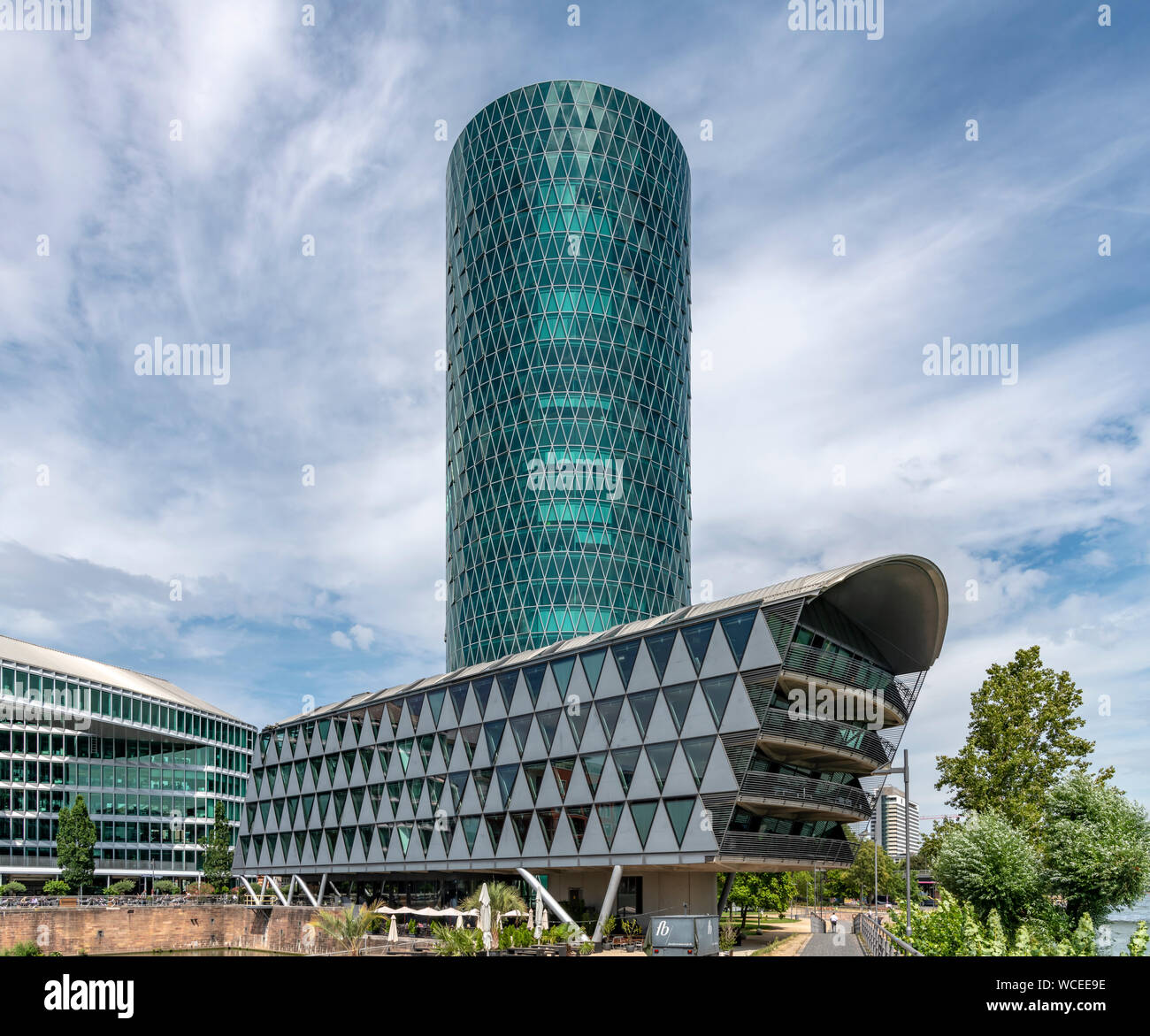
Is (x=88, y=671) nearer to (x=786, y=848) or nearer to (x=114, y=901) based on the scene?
(x=114, y=901)

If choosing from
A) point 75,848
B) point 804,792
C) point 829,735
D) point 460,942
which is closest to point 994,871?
point 804,792

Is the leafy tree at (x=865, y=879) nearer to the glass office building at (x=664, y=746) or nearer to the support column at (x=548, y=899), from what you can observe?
the glass office building at (x=664, y=746)

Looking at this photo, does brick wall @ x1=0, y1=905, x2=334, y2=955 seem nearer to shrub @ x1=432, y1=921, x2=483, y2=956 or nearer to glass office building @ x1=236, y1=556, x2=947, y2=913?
glass office building @ x1=236, y1=556, x2=947, y2=913

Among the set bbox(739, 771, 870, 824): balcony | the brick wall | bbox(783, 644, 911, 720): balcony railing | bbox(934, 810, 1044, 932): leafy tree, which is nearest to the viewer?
bbox(934, 810, 1044, 932): leafy tree

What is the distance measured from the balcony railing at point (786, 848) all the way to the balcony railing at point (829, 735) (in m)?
5.15

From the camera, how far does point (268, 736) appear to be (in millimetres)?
90312

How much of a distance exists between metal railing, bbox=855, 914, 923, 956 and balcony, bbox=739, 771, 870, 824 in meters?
6.08

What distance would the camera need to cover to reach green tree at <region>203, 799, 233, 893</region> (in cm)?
10831

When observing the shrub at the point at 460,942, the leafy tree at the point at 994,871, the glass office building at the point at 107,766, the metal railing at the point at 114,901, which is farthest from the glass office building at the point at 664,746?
the glass office building at the point at 107,766

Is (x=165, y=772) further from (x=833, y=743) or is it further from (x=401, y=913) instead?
(x=833, y=743)

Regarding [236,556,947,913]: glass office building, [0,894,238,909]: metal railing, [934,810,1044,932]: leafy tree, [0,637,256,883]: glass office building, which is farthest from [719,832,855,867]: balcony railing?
[0,637,256,883]: glass office building

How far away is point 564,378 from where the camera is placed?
399 feet

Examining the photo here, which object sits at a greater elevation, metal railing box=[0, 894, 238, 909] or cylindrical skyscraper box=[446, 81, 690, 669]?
cylindrical skyscraper box=[446, 81, 690, 669]
